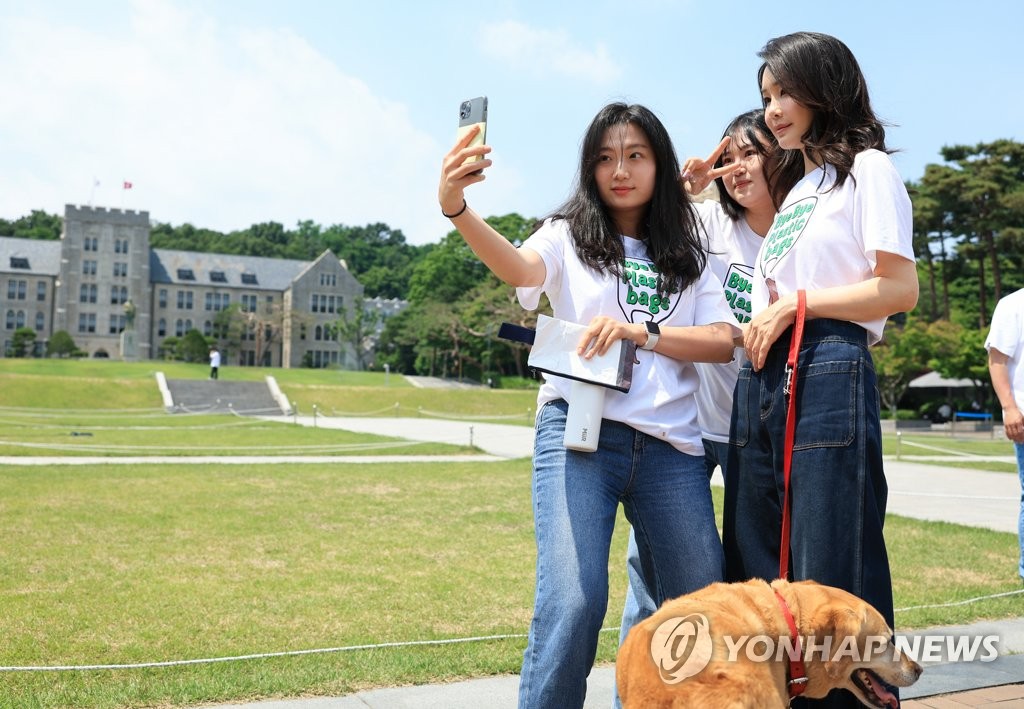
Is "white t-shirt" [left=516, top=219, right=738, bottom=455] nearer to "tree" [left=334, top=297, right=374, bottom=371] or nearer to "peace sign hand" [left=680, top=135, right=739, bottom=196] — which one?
"peace sign hand" [left=680, top=135, right=739, bottom=196]

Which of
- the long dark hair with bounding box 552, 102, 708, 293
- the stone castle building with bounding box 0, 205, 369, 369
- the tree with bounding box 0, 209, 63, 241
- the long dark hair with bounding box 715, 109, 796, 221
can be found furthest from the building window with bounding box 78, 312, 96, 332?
the long dark hair with bounding box 552, 102, 708, 293

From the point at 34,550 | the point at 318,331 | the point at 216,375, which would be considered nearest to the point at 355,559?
the point at 34,550

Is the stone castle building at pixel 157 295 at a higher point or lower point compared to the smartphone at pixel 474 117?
higher

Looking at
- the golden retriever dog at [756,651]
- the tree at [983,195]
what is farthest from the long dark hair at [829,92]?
the tree at [983,195]

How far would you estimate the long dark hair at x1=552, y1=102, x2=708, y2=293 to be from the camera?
2543 millimetres

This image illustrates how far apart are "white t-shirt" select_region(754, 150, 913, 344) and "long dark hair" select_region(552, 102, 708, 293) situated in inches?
11.5

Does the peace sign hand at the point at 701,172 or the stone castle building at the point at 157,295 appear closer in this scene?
the peace sign hand at the point at 701,172

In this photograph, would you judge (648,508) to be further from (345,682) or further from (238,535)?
(238,535)

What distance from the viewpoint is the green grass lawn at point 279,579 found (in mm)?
3734

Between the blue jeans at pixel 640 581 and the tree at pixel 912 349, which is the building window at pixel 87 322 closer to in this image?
the tree at pixel 912 349

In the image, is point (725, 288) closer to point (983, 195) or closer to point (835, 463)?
point (835, 463)

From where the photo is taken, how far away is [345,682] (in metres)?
3.57

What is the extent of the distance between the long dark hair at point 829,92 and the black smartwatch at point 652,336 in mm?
622

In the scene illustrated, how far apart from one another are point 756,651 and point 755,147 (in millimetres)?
1752
